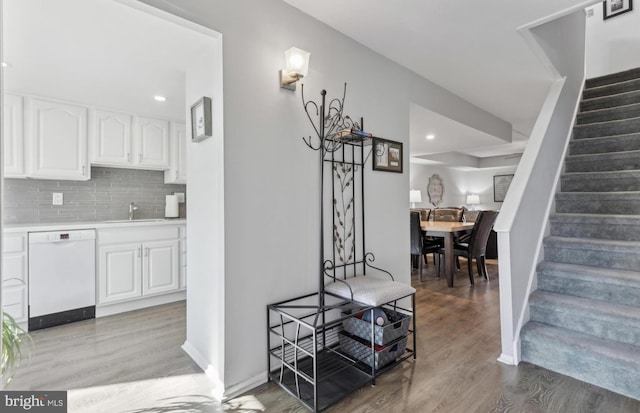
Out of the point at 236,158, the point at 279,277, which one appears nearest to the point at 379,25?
the point at 236,158

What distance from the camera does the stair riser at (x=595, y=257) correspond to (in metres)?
2.19

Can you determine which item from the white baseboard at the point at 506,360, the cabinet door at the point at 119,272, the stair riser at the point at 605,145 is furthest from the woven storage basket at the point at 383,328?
the stair riser at the point at 605,145

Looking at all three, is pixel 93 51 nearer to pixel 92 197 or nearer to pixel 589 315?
pixel 92 197

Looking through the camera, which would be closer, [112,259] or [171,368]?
[171,368]

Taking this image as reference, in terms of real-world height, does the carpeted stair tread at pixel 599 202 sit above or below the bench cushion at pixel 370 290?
above

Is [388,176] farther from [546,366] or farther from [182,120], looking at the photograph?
[182,120]

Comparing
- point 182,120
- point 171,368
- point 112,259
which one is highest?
point 182,120

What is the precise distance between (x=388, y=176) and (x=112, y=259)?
2726mm

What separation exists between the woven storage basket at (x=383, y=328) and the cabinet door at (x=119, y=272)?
2.23m

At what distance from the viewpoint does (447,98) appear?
132 inches

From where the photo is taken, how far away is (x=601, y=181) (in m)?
2.78

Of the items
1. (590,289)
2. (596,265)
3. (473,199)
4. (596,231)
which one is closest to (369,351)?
(590,289)

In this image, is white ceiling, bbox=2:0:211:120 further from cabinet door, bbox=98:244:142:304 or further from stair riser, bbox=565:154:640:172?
stair riser, bbox=565:154:640:172
